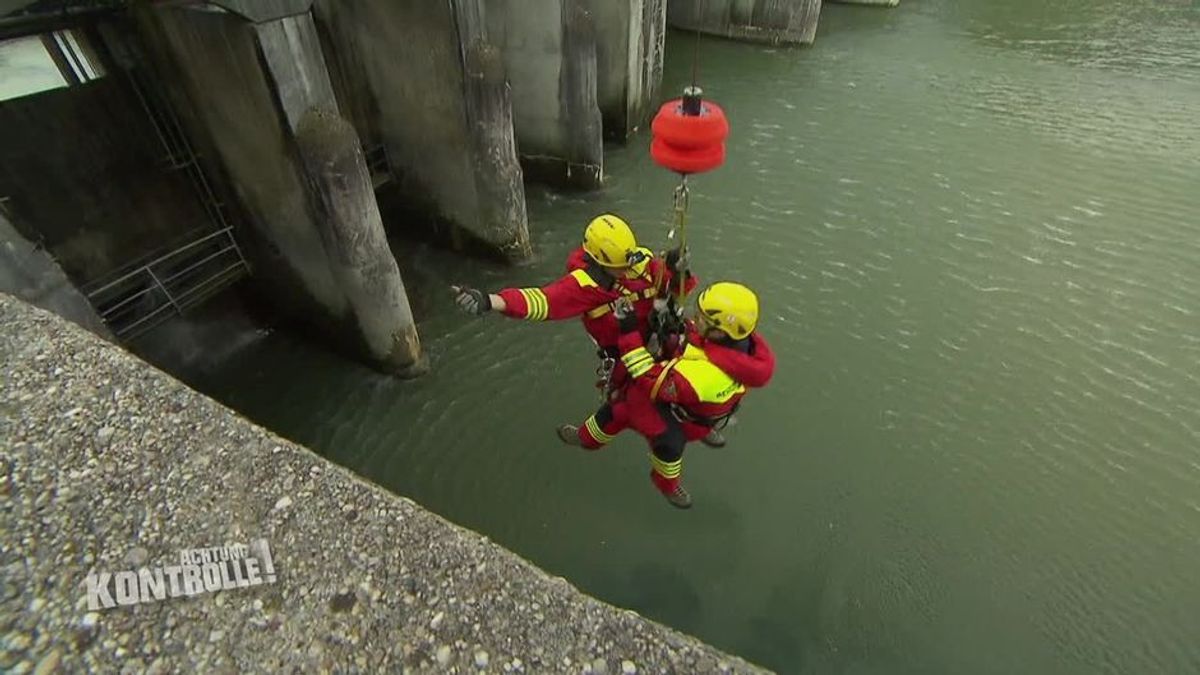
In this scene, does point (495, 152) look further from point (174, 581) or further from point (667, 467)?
point (174, 581)

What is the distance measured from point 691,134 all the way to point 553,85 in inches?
232

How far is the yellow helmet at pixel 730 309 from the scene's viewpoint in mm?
3473

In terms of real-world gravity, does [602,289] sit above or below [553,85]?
below

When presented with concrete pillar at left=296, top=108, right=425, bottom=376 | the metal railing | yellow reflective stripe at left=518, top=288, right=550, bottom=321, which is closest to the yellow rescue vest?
yellow reflective stripe at left=518, top=288, right=550, bottom=321

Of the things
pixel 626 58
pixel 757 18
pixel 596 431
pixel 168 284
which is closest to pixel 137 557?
pixel 596 431

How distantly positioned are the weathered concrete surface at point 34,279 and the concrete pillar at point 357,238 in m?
1.84

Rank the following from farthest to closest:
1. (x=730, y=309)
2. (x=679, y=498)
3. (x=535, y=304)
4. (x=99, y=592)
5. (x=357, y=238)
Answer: (x=357, y=238) < (x=679, y=498) < (x=535, y=304) < (x=730, y=309) < (x=99, y=592)

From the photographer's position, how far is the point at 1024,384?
608 cm

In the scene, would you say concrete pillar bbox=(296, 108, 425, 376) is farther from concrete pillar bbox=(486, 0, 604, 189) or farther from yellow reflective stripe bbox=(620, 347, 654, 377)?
concrete pillar bbox=(486, 0, 604, 189)

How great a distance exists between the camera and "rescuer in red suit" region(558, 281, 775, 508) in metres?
3.51

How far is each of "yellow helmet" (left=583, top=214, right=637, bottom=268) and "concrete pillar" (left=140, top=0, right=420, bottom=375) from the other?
8.13 ft

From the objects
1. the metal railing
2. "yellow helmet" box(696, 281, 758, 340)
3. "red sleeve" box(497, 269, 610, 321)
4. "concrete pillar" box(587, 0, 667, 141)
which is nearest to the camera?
"yellow helmet" box(696, 281, 758, 340)

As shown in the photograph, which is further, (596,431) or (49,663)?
(596,431)

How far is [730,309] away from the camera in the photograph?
347 centimetres
